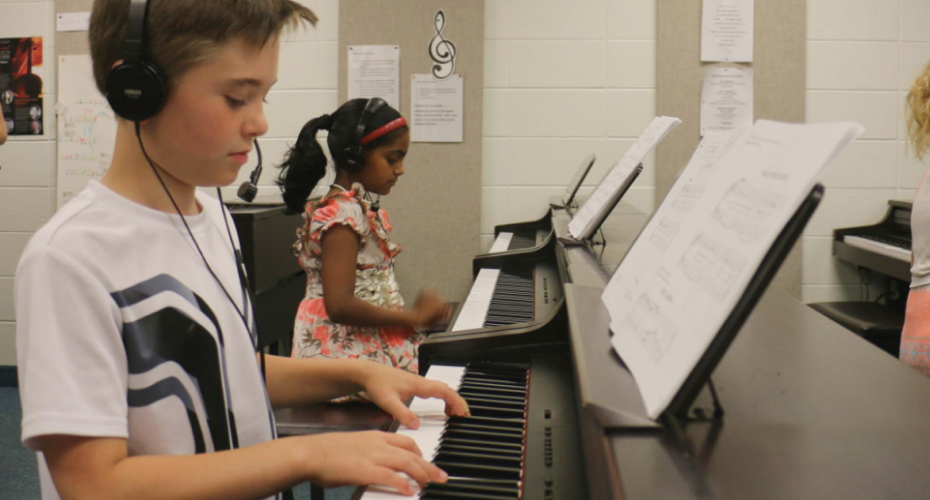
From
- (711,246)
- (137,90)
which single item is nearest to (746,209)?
(711,246)

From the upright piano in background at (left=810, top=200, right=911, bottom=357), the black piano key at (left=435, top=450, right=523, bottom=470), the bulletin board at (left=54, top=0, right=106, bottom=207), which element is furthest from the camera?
the bulletin board at (left=54, top=0, right=106, bottom=207)

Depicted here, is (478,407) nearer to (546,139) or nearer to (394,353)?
(394,353)

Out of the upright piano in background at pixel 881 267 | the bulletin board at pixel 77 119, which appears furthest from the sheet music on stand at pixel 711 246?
the bulletin board at pixel 77 119

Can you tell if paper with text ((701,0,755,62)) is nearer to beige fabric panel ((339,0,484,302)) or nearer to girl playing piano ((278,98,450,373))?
beige fabric panel ((339,0,484,302))

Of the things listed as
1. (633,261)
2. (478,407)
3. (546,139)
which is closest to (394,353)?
(478,407)

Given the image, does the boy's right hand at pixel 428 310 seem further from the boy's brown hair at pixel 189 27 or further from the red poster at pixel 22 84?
the red poster at pixel 22 84

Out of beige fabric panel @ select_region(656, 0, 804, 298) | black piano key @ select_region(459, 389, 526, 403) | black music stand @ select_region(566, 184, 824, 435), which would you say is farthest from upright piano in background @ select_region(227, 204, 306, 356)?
black music stand @ select_region(566, 184, 824, 435)

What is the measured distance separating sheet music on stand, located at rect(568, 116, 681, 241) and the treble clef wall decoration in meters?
1.78

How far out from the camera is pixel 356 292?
2.35 meters

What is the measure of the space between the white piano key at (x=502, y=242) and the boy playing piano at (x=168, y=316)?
2205 mm

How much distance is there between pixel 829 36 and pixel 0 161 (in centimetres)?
413

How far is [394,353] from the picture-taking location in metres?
2.29

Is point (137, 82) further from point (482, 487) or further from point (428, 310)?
point (428, 310)

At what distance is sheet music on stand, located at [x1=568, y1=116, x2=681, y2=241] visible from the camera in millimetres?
1876
